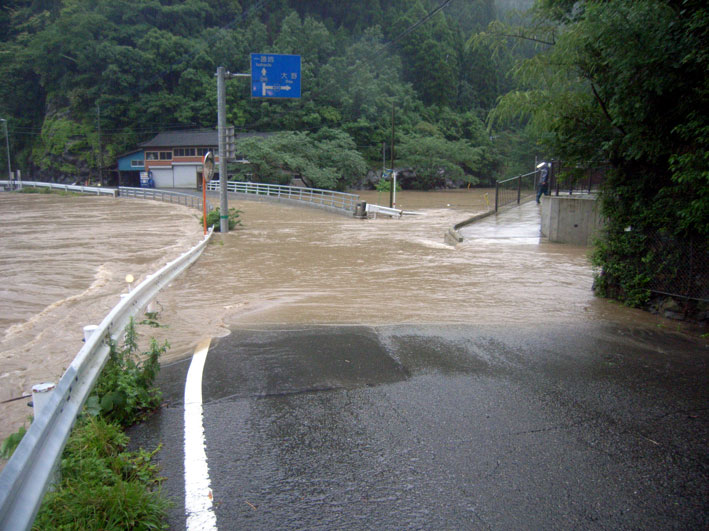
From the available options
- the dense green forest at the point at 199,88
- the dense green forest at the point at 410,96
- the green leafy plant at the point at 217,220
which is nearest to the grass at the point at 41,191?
the dense green forest at the point at 199,88

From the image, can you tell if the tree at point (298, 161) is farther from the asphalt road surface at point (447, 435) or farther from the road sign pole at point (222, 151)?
the asphalt road surface at point (447, 435)

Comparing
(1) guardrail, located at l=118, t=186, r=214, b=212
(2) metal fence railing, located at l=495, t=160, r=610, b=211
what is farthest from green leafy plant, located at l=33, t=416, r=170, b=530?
(1) guardrail, located at l=118, t=186, r=214, b=212

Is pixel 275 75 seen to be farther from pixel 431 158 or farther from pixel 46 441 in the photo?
pixel 431 158

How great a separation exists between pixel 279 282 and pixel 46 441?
899 centimetres

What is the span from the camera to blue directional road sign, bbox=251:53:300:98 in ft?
76.6

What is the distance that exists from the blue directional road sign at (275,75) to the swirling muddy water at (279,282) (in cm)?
588

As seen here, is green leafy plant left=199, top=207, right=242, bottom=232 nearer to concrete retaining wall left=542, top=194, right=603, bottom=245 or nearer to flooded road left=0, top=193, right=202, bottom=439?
flooded road left=0, top=193, right=202, bottom=439

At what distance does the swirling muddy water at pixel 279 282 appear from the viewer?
7.98 meters

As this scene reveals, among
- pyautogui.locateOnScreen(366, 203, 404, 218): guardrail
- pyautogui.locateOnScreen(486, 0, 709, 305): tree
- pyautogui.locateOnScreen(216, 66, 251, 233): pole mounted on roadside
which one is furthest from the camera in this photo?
pyautogui.locateOnScreen(366, 203, 404, 218): guardrail

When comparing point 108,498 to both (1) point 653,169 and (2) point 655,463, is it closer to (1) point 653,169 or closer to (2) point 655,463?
(2) point 655,463

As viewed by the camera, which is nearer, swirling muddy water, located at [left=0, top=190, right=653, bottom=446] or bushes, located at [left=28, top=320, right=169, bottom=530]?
bushes, located at [left=28, top=320, right=169, bottom=530]

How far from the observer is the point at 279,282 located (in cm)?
1200

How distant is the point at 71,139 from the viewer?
7062cm

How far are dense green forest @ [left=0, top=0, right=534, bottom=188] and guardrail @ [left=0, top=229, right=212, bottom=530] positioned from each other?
180 feet
